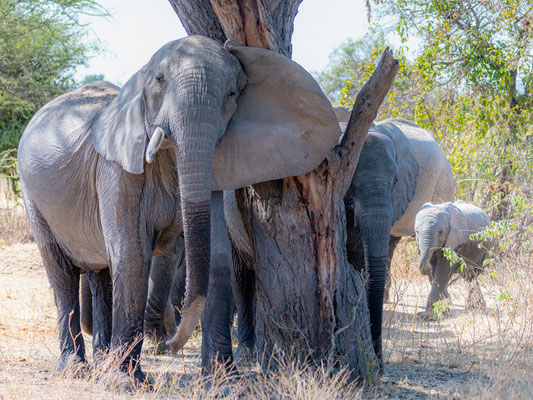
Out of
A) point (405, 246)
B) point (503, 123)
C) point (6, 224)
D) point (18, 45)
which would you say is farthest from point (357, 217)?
point (18, 45)

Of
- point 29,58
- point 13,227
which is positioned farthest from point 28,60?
point 13,227

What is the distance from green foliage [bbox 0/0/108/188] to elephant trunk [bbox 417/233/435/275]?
9438 millimetres

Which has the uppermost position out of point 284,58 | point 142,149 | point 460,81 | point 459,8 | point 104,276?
point 459,8

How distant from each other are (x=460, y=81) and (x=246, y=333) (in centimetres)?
532

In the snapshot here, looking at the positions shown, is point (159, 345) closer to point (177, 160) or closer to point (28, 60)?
point (177, 160)

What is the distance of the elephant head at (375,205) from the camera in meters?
4.85

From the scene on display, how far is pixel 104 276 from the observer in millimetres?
5746

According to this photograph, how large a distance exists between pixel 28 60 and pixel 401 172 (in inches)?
501

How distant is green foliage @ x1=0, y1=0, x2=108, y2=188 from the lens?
613 inches

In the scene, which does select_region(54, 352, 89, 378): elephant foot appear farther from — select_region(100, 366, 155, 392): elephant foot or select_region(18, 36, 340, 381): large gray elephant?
select_region(100, 366, 155, 392): elephant foot

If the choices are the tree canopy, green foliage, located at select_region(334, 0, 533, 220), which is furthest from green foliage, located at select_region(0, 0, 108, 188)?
green foliage, located at select_region(334, 0, 533, 220)

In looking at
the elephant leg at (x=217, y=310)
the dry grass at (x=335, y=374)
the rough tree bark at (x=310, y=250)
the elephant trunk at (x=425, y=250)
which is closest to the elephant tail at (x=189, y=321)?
the dry grass at (x=335, y=374)

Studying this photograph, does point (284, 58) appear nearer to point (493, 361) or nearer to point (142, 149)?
point (142, 149)

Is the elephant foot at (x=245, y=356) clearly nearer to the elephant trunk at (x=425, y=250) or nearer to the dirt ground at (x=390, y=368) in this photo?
the dirt ground at (x=390, y=368)
